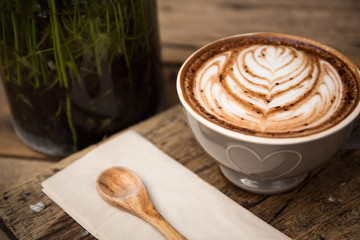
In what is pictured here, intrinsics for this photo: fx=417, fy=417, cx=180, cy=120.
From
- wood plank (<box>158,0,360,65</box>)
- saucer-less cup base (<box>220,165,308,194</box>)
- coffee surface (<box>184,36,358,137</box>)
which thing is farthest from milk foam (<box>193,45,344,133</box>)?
wood plank (<box>158,0,360,65</box>)

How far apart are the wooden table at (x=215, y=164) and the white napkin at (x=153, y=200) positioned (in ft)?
0.08

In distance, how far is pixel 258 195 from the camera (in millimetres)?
667

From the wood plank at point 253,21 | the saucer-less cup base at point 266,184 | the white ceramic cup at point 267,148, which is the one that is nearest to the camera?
the white ceramic cup at point 267,148

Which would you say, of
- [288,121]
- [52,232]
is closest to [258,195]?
[288,121]

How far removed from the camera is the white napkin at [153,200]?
599 mm

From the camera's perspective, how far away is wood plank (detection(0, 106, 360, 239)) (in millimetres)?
608

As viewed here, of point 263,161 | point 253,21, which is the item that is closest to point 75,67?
point 263,161

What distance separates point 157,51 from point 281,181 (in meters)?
0.37

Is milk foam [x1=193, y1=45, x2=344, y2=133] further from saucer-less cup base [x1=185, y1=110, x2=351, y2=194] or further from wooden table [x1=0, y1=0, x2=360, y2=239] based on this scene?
wooden table [x1=0, y1=0, x2=360, y2=239]

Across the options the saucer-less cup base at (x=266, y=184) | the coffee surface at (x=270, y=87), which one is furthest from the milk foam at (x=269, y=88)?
the saucer-less cup base at (x=266, y=184)

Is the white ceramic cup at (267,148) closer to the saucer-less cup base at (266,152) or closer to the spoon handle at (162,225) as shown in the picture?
the saucer-less cup base at (266,152)

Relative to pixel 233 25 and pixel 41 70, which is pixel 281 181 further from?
pixel 233 25

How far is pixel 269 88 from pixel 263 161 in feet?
0.40

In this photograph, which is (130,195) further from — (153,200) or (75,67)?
(75,67)
